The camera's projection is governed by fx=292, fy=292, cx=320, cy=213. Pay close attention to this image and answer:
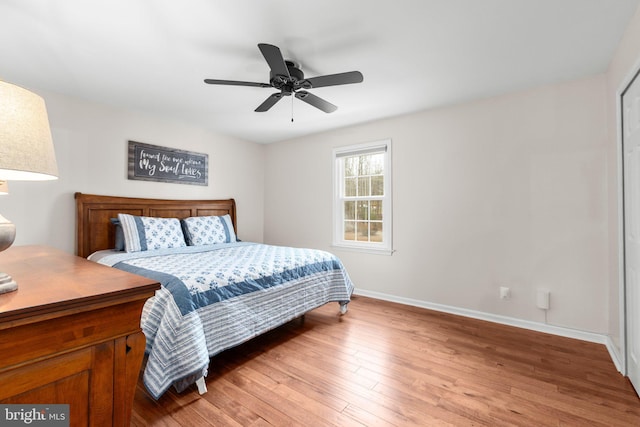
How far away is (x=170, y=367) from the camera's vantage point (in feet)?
5.62

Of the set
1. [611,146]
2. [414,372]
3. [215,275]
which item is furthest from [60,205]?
[611,146]

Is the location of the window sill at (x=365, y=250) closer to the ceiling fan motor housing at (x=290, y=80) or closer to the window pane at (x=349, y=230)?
the window pane at (x=349, y=230)

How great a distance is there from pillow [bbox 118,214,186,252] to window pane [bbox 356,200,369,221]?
2284mm

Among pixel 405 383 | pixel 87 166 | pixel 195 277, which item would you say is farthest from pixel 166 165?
pixel 405 383

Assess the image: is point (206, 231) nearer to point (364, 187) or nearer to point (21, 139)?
point (364, 187)

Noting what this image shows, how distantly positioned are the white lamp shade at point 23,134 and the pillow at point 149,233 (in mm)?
2481

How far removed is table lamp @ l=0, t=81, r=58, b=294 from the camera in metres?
0.71

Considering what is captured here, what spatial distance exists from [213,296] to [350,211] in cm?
254

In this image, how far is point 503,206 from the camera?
117 inches

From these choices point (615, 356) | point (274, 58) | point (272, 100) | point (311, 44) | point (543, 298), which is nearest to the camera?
point (274, 58)

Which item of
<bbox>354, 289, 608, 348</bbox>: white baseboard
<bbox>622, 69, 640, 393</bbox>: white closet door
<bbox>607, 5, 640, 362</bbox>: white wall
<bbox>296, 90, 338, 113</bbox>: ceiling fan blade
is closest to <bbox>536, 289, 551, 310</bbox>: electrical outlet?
<bbox>354, 289, 608, 348</bbox>: white baseboard

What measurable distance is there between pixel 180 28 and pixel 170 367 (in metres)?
2.12

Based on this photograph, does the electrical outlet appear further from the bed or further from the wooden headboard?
the wooden headboard

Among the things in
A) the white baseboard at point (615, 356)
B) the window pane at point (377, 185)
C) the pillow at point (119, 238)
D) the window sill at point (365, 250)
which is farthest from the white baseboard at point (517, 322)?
the pillow at point (119, 238)
